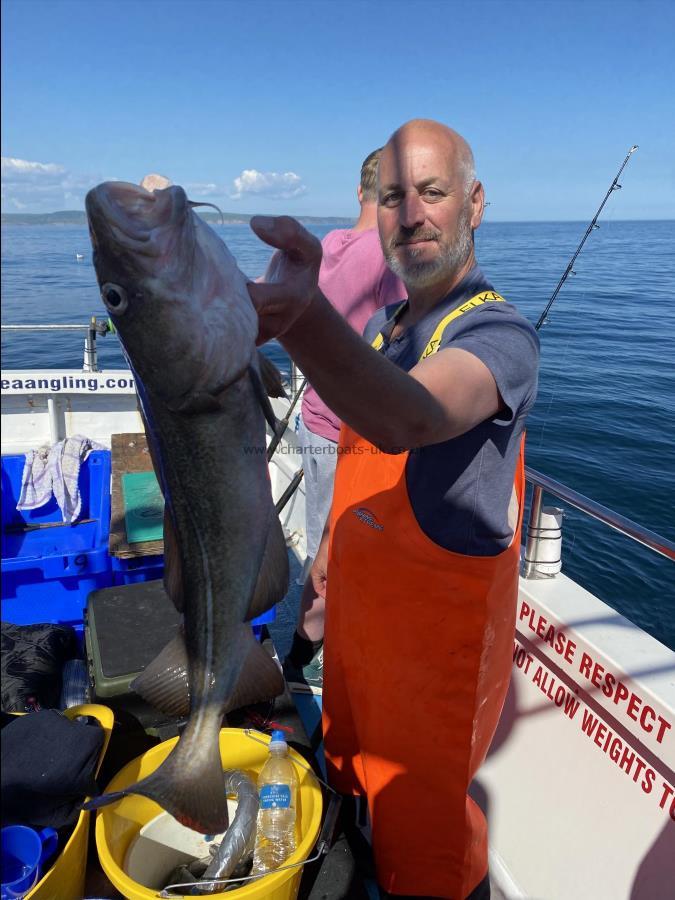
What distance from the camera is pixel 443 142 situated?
2189mm

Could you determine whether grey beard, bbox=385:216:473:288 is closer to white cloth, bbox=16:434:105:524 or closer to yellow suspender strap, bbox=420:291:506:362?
yellow suspender strap, bbox=420:291:506:362

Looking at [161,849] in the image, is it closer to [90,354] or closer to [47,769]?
[47,769]

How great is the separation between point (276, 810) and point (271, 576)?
1512 millimetres

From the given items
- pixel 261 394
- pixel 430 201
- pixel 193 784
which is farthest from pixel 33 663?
pixel 430 201

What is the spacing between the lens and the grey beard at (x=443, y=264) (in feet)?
7.19

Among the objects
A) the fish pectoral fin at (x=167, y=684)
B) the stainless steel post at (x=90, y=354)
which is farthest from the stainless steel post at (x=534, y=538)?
the stainless steel post at (x=90, y=354)

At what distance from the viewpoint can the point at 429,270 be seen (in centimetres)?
220

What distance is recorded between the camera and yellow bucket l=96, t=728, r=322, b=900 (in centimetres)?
212

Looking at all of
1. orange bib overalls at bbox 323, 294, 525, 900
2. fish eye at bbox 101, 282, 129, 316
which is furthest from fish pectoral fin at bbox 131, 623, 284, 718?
fish eye at bbox 101, 282, 129, 316

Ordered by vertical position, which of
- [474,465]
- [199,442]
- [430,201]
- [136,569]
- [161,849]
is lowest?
[161,849]

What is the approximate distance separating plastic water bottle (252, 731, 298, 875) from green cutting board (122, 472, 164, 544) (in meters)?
1.68

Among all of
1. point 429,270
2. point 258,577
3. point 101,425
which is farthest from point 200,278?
point 101,425

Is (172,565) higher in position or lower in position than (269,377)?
lower

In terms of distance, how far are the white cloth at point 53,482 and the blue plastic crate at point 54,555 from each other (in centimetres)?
11
